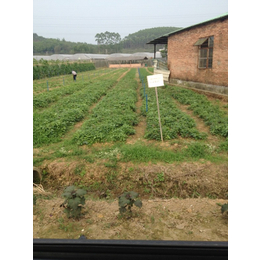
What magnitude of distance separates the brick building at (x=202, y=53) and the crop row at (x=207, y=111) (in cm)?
160

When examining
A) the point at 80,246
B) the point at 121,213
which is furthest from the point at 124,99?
the point at 80,246

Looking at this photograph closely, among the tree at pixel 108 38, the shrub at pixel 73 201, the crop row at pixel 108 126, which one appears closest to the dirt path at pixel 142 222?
the shrub at pixel 73 201

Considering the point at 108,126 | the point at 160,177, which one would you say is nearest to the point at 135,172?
the point at 160,177

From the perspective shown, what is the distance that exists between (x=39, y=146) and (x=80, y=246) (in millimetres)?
6255

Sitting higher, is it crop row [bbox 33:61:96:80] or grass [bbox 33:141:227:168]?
crop row [bbox 33:61:96:80]

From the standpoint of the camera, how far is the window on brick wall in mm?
13328

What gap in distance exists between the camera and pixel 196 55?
1491 centimetres

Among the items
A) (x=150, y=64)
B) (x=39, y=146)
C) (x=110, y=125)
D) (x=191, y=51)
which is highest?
(x=150, y=64)

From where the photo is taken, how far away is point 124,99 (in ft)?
40.3

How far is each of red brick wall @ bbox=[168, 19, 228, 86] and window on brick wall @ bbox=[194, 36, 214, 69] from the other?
273 millimetres

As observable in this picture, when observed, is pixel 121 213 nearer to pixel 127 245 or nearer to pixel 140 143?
pixel 127 245

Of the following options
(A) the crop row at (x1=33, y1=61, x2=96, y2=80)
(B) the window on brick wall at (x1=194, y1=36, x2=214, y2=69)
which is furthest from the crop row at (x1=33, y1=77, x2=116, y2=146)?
(A) the crop row at (x1=33, y1=61, x2=96, y2=80)

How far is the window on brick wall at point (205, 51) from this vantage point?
1333 centimetres

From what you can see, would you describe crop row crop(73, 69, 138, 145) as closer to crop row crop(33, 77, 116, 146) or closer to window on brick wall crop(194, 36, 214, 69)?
crop row crop(33, 77, 116, 146)
